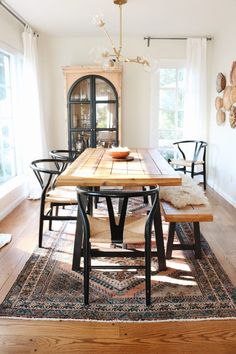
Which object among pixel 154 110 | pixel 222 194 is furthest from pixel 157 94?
pixel 222 194

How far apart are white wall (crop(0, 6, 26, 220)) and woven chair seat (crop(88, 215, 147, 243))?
1866 millimetres

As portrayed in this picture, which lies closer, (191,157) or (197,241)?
(197,241)

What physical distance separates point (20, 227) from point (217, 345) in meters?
2.33

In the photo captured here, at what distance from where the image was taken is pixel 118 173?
2.38 m

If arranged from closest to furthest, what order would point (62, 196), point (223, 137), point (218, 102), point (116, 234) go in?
1. point (116, 234)
2. point (62, 196)
3. point (223, 137)
4. point (218, 102)

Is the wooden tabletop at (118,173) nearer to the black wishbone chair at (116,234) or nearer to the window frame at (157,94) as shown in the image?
the black wishbone chair at (116,234)

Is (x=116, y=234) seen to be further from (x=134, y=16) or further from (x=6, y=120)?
(x=134, y=16)

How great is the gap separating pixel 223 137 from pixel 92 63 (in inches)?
91.1

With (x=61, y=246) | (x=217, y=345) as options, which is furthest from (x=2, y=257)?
(x=217, y=345)

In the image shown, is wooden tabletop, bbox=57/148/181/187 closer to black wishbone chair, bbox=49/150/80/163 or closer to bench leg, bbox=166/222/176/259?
black wishbone chair, bbox=49/150/80/163

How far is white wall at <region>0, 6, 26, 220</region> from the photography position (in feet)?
12.1

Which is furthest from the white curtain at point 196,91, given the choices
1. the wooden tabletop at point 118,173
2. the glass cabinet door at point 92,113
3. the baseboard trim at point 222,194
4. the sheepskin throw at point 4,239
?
the sheepskin throw at point 4,239

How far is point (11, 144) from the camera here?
4.36 metres

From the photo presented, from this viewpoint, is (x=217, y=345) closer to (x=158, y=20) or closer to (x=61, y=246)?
(x=61, y=246)
